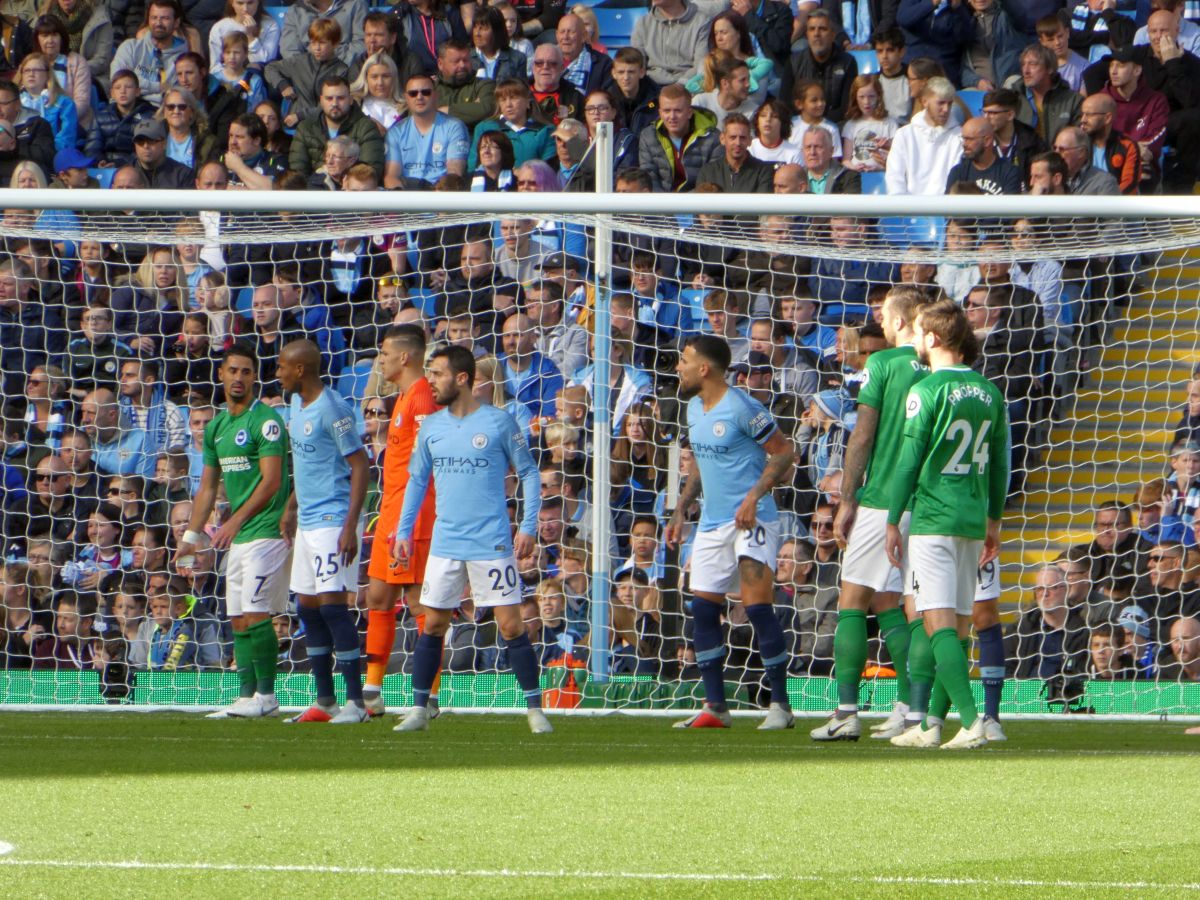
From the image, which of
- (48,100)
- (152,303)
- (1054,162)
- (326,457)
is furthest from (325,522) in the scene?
(48,100)

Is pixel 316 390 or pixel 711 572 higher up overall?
pixel 316 390

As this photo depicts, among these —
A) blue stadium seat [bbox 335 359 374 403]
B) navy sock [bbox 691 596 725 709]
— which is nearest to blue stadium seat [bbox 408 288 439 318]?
blue stadium seat [bbox 335 359 374 403]

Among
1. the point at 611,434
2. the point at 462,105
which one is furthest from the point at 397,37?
the point at 611,434

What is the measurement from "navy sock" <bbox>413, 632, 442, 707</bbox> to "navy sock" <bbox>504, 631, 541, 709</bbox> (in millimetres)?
374

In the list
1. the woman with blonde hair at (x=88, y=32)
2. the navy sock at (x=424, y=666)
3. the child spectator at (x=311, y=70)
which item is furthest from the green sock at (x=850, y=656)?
the woman with blonde hair at (x=88, y=32)

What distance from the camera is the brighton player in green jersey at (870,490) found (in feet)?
25.7

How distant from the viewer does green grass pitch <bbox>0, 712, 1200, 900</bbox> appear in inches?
160

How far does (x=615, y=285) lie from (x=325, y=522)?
299 centimetres

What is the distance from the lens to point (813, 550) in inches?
427

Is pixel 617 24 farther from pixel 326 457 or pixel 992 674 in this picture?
pixel 992 674

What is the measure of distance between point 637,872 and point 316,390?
536cm

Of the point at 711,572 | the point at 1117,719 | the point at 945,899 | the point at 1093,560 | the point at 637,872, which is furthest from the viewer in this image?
the point at 1093,560

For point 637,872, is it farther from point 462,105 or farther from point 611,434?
point 462,105

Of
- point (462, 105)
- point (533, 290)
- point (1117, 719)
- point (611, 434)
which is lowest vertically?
point (1117, 719)
